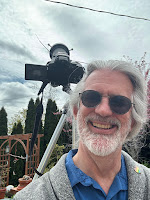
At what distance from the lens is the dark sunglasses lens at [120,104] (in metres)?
0.87

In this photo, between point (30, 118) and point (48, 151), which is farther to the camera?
point (30, 118)

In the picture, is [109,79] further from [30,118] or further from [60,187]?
[30,118]

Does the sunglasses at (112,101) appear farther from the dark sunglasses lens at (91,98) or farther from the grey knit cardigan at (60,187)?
the grey knit cardigan at (60,187)

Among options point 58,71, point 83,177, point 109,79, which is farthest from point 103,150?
point 58,71

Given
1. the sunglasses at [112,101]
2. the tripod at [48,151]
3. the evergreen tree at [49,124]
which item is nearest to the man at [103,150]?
the sunglasses at [112,101]

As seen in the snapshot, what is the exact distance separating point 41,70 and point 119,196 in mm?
856

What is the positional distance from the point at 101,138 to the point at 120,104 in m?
0.21

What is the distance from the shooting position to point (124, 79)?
950 mm

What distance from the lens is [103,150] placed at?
2.70 feet

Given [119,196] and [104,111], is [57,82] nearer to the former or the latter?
[104,111]

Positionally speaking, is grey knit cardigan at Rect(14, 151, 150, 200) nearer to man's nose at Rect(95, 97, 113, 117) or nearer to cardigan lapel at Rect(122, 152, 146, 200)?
cardigan lapel at Rect(122, 152, 146, 200)

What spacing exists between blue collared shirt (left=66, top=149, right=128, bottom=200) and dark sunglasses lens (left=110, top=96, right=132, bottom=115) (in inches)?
14.6

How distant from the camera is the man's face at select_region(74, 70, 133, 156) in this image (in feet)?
2.77

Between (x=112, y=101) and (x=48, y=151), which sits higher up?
(x=112, y=101)
